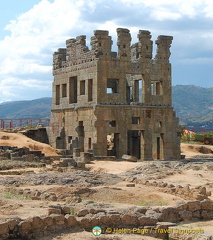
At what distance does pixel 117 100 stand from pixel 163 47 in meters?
5.45

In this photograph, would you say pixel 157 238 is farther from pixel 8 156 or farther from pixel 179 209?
pixel 8 156

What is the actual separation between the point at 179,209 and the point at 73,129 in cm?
2267

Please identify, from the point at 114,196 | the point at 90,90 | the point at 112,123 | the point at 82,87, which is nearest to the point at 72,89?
the point at 82,87

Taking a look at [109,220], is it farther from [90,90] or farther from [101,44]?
[90,90]

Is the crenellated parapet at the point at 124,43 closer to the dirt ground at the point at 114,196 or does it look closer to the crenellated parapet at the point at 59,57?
the crenellated parapet at the point at 59,57

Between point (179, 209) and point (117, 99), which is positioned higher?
point (117, 99)

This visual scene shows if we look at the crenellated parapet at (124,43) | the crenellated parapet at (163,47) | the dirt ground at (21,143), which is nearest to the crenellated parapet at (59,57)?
the dirt ground at (21,143)

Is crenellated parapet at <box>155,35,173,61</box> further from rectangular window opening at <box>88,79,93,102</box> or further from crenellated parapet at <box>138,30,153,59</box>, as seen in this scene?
rectangular window opening at <box>88,79,93,102</box>

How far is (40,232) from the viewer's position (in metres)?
11.0

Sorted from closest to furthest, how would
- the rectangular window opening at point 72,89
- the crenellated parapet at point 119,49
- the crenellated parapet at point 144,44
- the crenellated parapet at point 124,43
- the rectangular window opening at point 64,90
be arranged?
the crenellated parapet at point 119,49 < the crenellated parapet at point 124,43 < the crenellated parapet at point 144,44 < the rectangular window opening at point 72,89 < the rectangular window opening at point 64,90

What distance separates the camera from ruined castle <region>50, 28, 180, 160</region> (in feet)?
108

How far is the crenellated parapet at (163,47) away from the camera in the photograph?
35.5 m

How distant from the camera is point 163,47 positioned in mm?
35656

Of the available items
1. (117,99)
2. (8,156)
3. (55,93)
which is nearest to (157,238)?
(8,156)
